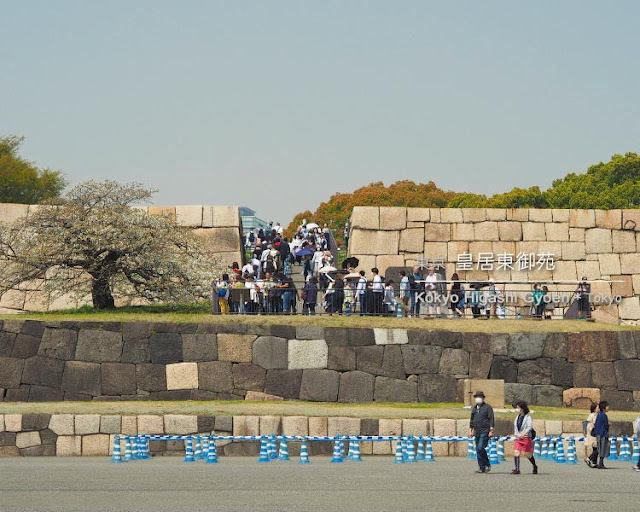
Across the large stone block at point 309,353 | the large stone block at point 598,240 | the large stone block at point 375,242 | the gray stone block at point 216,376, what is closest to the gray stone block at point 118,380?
the gray stone block at point 216,376

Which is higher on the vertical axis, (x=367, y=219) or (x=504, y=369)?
(x=367, y=219)

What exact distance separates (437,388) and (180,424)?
7258mm

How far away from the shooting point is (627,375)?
99.8 ft

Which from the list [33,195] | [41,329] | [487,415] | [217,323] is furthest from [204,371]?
[33,195]

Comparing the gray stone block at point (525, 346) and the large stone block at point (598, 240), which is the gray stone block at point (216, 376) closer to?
the gray stone block at point (525, 346)

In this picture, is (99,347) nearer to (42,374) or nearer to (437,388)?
(42,374)

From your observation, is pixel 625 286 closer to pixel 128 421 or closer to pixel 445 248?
pixel 445 248

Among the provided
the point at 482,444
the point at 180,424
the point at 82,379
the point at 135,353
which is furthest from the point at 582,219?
the point at 482,444

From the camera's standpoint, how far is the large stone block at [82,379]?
1180 inches

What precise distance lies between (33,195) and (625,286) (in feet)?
122

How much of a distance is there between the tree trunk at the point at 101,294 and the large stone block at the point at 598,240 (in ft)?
52.1

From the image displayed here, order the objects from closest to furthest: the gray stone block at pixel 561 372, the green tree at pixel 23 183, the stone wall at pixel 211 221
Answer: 1. the gray stone block at pixel 561 372
2. the stone wall at pixel 211 221
3. the green tree at pixel 23 183

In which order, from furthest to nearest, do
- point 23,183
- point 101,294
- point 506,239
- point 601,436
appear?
point 23,183 < point 506,239 < point 101,294 < point 601,436

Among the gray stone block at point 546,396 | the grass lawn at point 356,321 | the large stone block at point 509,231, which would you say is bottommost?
the gray stone block at point 546,396
